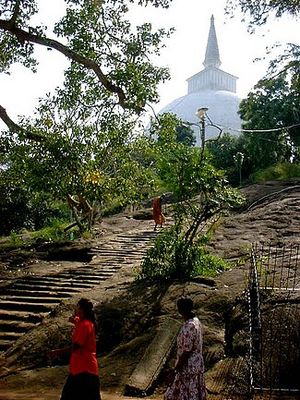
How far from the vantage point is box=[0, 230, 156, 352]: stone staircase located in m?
8.57

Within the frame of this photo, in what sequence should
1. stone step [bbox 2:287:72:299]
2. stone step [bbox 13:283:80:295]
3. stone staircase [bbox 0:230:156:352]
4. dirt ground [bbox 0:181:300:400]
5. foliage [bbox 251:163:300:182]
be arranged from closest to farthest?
dirt ground [bbox 0:181:300:400] → stone staircase [bbox 0:230:156:352] → stone step [bbox 2:287:72:299] → stone step [bbox 13:283:80:295] → foliage [bbox 251:163:300:182]

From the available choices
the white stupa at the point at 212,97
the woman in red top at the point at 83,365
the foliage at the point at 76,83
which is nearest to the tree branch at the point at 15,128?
the foliage at the point at 76,83

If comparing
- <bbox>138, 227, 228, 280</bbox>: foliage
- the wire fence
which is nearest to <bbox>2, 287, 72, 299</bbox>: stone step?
<bbox>138, 227, 228, 280</bbox>: foliage

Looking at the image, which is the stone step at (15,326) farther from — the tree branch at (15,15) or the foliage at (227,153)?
the foliage at (227,153)

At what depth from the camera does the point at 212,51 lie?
67.4 meters

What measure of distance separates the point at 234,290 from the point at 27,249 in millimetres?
9199

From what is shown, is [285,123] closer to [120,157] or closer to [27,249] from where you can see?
[120,157]

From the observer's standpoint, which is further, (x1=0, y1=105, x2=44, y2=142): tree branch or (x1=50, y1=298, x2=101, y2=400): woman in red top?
(x1=0, y1=105, x2=44, y2=142): tree branch

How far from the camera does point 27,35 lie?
10.9 m

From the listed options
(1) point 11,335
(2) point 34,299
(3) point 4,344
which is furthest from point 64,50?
(3) point 4,344

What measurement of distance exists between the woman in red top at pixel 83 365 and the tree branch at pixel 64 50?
739cm

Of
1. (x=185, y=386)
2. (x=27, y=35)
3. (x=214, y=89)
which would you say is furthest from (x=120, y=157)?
(x=214, y=89)

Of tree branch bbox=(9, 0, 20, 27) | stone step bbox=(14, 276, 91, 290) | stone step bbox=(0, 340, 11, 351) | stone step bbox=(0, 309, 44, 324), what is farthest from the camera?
tree branch bbox=(9, 0, 20, 27)

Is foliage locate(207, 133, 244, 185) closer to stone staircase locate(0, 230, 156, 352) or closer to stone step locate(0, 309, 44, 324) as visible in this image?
stone staircase locate(0, 230, 156, 352)
